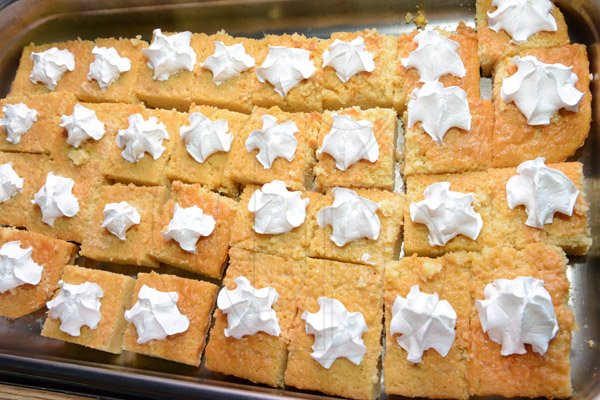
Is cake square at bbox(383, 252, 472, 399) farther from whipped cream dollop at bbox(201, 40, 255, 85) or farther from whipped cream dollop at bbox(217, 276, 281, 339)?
whipped cream dollop at bbox(201, 40, 255, 85)

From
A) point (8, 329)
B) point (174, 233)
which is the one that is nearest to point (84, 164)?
point (174, 233)

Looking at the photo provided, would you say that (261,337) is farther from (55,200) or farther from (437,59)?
(437,59)

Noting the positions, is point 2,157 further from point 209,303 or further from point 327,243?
point 327,243

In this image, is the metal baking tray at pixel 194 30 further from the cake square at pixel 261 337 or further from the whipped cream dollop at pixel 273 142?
the whipped cream dollop at pixel 273 142

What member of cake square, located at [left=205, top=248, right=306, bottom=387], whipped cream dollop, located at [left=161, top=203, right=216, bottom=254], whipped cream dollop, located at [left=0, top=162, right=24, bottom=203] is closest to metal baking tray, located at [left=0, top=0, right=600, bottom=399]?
cake square, located at [left=205, top=248, right=306, bottom=387]

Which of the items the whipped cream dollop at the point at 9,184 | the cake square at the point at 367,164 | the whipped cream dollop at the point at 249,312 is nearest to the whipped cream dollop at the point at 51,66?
the whipped cream dollop at the point at 9,184

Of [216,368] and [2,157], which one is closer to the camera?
[216,368]
